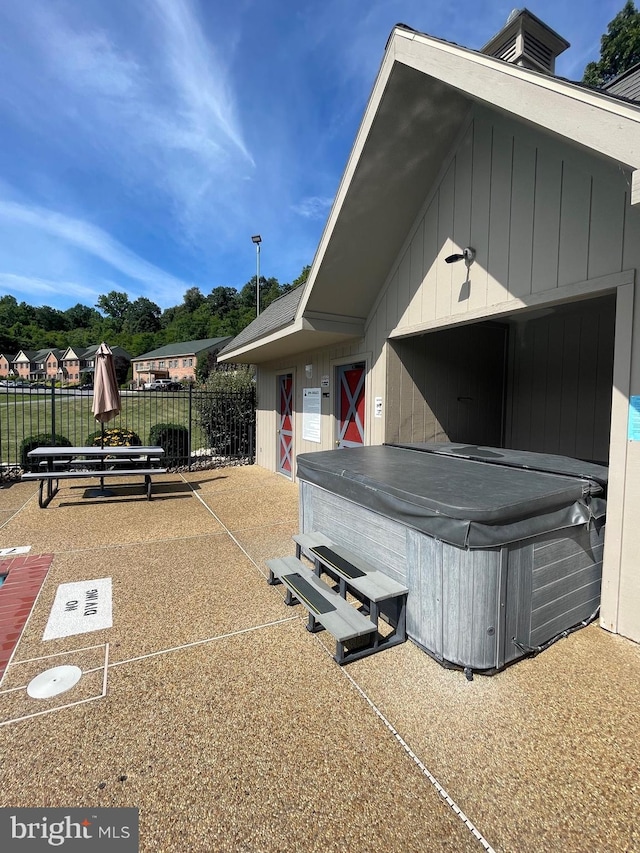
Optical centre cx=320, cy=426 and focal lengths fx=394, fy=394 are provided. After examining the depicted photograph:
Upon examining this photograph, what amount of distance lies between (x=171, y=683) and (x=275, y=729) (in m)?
0.78

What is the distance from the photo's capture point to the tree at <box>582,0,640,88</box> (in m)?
25.8

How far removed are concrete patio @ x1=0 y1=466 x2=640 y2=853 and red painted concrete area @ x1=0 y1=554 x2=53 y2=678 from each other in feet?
0.32

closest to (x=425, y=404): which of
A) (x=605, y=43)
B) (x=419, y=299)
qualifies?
(x=419, y=299)

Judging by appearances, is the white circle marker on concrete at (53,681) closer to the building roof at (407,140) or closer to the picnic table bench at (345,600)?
the picnic table bench at (345,600)

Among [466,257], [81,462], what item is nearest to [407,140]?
[466,257]

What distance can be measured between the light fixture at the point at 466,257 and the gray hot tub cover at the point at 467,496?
2.17 m

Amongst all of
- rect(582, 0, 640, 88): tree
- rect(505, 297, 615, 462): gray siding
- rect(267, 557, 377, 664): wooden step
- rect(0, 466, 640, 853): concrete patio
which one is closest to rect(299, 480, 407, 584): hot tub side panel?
rect(267, 557, 377, 664): wooden step

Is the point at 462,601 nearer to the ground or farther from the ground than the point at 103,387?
nearer to the ground

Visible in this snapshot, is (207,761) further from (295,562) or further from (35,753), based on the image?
(295,562)

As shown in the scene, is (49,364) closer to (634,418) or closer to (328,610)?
(328,610)

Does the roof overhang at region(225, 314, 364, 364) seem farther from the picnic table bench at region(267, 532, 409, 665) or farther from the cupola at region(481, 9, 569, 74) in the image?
the cupola at region(481, 9, 569, 74)

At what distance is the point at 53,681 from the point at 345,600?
195 centimetres

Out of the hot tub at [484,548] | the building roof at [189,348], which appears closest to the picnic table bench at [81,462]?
the hot tub at [484,548]

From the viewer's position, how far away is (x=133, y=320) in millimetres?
103312
